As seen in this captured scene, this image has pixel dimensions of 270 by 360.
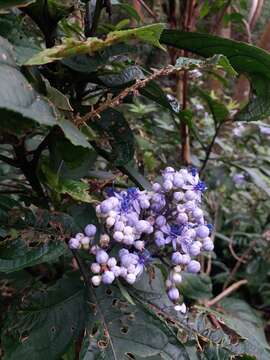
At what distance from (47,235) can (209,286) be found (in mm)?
590

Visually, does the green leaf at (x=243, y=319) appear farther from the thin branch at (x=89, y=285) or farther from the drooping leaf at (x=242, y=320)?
the thin branch at (x=89, y=285)

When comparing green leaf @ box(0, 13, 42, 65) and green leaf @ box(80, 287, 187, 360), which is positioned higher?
green leaf @ box(0, 13, 42, 65)

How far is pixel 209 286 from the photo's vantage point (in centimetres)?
115

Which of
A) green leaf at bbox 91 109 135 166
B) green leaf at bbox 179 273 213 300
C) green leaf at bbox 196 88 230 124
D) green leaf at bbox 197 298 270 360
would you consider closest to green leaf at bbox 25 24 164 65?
green leaf at bbox 91 109 135 166

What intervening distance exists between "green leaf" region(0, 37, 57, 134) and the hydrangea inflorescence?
18 centimetres

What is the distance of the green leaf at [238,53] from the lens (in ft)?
2.24

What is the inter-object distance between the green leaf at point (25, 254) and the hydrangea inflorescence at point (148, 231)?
2 centimetres

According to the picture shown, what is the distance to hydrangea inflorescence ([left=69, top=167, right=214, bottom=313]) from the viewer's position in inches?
24.9

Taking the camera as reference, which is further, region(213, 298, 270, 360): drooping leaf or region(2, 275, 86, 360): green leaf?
region(213, 298, 270, 360): drooping leaf

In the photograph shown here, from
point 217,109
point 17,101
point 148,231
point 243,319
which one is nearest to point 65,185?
point 148,231

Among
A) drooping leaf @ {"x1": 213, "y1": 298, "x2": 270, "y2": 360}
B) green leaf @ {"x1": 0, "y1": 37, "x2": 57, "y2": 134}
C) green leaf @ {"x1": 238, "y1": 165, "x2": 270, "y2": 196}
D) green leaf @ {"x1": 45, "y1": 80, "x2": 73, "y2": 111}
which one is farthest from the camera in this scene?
green leaf @ {"x1": 238, "y1": 165, "x2": 270, "y2": 196}

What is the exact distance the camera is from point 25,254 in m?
0.64

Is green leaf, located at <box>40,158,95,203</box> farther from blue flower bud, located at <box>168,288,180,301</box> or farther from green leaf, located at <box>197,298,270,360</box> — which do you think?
green leaf, located at <box>197,298,270,360</box>

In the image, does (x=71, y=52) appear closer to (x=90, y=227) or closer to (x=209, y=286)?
(x=90, y=227)
